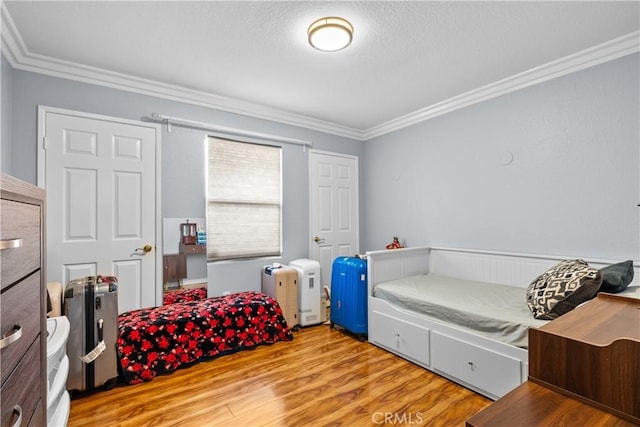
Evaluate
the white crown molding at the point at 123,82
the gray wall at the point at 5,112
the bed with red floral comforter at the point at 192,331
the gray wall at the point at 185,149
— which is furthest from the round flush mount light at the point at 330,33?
the bed with red floral comforter at the point at 192,331

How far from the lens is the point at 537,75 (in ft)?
8.86

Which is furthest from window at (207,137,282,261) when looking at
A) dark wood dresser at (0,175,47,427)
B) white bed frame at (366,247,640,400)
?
dark wood dresser at (0,175,47,427)

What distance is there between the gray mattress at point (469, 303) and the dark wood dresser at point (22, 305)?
2.33 metres

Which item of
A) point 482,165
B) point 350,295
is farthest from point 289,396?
point 482,165

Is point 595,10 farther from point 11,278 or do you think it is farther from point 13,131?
point 13,131

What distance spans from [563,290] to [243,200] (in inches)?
116

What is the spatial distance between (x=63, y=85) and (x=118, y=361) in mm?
2336

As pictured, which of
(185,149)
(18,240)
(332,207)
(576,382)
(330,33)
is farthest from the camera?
(332,207)

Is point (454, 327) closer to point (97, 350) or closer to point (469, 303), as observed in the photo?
point (469, 303)

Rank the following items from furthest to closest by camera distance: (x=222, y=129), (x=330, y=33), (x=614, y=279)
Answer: (x=222, y=129)
(x=330, y=33)
(x=614, y=279)

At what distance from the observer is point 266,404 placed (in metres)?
2.00

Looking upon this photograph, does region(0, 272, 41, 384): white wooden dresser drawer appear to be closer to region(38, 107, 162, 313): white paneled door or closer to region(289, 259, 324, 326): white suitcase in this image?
region(38, 107, 162, 313): white paneled door

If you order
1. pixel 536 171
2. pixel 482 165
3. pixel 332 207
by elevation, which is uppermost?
pixel 482 165

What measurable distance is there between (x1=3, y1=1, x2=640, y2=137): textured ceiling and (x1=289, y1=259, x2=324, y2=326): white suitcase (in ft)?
6.36
